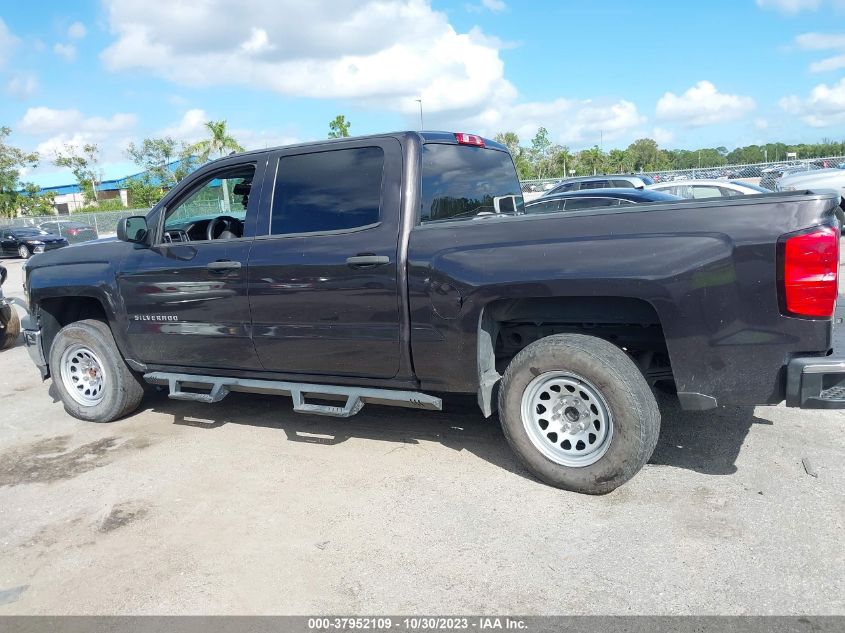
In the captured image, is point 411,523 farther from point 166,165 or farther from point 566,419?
point 166,165

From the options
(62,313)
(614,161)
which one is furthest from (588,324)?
(614,161)

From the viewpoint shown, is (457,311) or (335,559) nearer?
(335,559)

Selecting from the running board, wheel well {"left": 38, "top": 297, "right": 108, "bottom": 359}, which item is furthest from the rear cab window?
wheel well {"left": 38, "top": 297, "right": 108, "bottom": 359}

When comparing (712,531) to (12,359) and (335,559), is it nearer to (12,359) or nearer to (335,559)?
(335,559)

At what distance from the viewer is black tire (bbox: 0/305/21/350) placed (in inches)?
356

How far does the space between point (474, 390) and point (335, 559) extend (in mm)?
1297

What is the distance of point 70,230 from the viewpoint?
29.3 m

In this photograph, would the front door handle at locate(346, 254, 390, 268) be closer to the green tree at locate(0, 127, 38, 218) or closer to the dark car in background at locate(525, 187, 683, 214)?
the dark car in background at locate(525, 187, 683, 214)

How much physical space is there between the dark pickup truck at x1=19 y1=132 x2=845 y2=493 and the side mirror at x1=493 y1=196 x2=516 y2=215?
0.11 ft

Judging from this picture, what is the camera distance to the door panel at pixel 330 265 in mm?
4113

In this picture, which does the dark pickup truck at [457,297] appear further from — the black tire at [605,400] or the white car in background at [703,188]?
the white car in background at [703,188]

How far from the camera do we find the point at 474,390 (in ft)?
13.4

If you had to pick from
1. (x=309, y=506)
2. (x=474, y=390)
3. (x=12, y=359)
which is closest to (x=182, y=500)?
(x=309, y=506)

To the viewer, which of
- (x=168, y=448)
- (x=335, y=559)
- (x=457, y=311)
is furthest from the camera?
(x=168, y=448)
